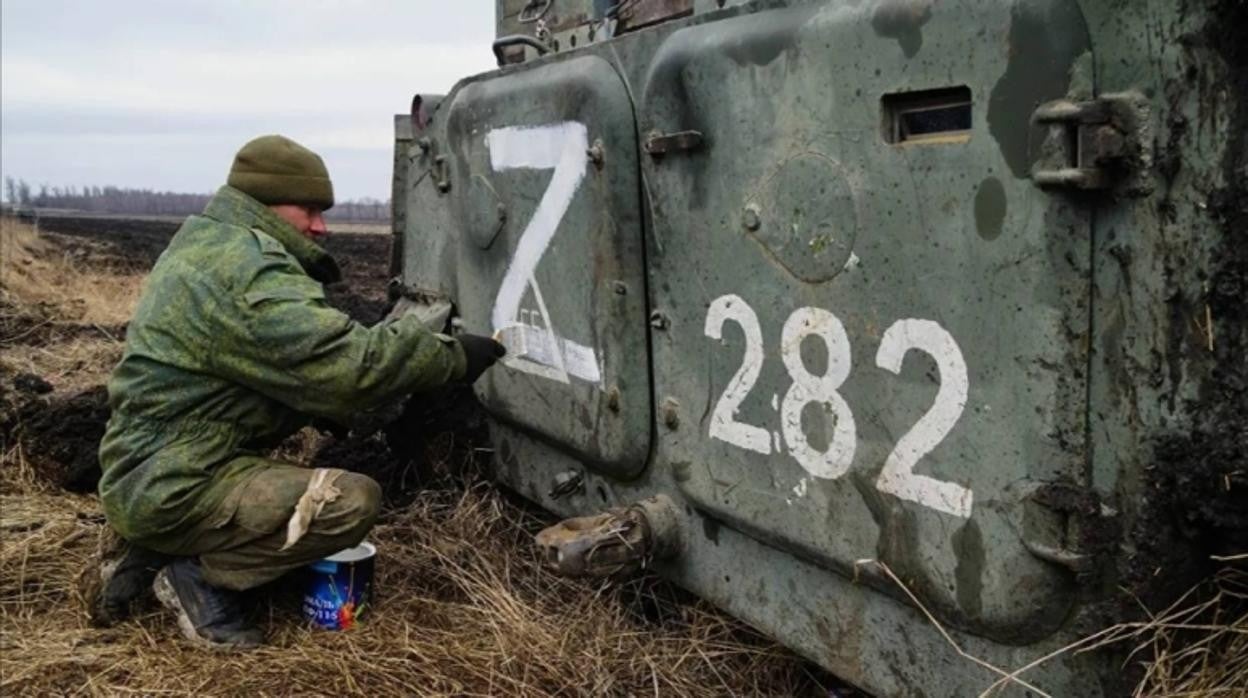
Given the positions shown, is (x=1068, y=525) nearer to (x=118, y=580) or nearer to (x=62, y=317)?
(x=118, y=580)

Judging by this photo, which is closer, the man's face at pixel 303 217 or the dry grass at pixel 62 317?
the man's face at pixel 303 217

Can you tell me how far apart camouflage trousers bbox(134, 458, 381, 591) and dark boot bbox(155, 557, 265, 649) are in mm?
39

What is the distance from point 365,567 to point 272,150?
1135 millimetres

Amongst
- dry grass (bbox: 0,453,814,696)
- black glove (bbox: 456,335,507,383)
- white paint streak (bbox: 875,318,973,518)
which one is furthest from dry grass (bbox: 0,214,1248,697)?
black glove (bbox: 456,335,507,383)

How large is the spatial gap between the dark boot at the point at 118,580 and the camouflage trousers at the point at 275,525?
0.40ft

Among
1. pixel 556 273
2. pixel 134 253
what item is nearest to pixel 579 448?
pixel 556 273

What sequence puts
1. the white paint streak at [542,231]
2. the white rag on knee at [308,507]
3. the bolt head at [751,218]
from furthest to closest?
the white rag on knee at [308,507] < the white paint streak at [542,231] < the bolt head at [751,218]

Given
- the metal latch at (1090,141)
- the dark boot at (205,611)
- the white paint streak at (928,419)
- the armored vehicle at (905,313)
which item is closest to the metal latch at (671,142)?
the armored vehicle at (905,313)

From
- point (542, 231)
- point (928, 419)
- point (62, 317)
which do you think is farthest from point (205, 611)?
point (62, 317)

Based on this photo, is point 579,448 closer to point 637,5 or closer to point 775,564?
point 775,564

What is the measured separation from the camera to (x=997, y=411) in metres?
2.07

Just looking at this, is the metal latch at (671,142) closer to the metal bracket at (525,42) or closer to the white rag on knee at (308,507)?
the metal bracket at (525,42)

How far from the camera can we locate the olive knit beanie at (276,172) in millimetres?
3539

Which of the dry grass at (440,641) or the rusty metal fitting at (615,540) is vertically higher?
the rusty metal fitting at (615,540)
